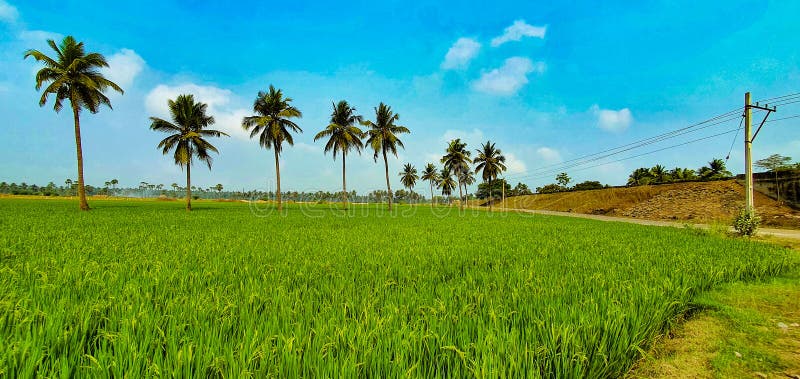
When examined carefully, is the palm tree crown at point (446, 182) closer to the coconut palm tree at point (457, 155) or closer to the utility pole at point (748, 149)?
the coconut palm tree at point (457, 155)

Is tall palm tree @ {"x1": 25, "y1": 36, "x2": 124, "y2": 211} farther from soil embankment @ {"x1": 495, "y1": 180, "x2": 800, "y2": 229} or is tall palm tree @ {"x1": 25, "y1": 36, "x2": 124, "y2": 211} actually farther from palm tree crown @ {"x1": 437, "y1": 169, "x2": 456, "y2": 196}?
palm tree crown @ {"x1": 437, "y1": 169, "x2": 456, "y2": 196}

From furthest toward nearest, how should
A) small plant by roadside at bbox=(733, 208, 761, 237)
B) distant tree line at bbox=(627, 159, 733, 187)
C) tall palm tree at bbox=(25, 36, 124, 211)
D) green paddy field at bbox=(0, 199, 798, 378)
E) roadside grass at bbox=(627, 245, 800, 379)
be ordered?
distant tree line at bbox=(627, 159, 733, 187) < tall palm tree at bbox=(25, 36, 124, 211) < small plant by roadside at bbox=(733, 208, 761, 237) < roadside grass at bbox=(627, 245, 800, 379) < green paddy field at bbox=(0, 199, 798, 378)

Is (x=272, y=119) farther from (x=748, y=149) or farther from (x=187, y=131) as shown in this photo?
(x=748, y=149)

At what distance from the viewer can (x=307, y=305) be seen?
3.04 meters

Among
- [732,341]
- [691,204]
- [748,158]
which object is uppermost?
[748,158]

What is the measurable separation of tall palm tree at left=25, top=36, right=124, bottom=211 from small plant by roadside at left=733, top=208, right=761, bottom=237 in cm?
3810

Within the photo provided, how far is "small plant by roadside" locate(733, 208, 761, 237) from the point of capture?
1189cm

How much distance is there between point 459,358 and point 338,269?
333cm

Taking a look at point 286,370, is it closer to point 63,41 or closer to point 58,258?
point 58,258

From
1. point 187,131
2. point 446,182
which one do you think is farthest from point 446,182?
point 187,131

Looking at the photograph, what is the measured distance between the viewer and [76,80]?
21.2 metres

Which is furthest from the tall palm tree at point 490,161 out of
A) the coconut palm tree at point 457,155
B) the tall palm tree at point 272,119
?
the tall palm tree at point 272,119

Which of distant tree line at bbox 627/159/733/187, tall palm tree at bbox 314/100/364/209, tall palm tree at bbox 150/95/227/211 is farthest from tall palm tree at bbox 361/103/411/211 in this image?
distant tree line at bbox 627/159/733/187

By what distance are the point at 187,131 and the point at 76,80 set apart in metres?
8.58
